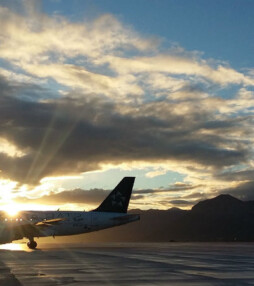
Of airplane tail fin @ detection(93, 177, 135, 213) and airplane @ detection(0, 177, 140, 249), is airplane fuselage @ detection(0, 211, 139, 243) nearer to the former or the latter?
airplane @ detection(0, 177, 140, 249)

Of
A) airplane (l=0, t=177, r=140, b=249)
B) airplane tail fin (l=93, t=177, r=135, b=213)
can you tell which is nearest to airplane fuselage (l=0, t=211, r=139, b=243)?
airplane (l=0, t=177, r=140, b=249)

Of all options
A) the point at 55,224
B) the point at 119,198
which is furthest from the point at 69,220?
the point at 119,198

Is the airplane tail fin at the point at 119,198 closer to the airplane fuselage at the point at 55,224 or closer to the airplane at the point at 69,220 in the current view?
the airplane at the point at 69,220

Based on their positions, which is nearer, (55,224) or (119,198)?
(55,224)

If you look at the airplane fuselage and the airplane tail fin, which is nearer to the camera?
the airplane fuselage

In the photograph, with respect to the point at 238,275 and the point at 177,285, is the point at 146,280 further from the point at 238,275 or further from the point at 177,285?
the point at 238,275

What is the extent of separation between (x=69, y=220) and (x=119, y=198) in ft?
35.0

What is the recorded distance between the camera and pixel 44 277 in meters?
21.2

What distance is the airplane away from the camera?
2301 inches

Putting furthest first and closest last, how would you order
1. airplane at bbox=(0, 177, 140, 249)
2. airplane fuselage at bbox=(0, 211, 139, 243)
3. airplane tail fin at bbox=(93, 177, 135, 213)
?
airplane tail fin at bbox=(93, 177, 135, 213) → airplane at bbox=(0, 177, 140, 249) → airplane fuselage at bbox=(0, 211, 139, 243)

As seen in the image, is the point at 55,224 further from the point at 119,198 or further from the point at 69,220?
the point at 119,198

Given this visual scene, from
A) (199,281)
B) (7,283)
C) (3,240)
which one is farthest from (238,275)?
(3,240)

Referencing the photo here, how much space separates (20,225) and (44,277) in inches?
1523

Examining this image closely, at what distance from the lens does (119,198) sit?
241ft
